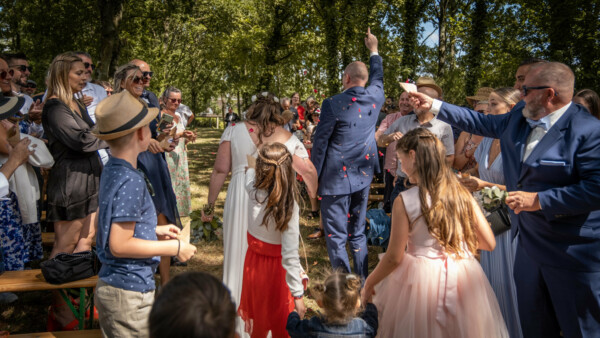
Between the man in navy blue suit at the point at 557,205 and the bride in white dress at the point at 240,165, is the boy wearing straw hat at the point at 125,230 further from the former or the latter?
the man in navy blue suit at the point at 557,205

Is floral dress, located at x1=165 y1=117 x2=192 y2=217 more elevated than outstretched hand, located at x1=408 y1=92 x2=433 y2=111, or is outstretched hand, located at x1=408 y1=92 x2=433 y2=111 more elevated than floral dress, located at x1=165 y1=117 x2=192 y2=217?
outstretched hand, located at x1=408 y1=92 x2=433 y2=111

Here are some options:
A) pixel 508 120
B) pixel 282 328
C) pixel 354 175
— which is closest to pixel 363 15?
pixel 354 175

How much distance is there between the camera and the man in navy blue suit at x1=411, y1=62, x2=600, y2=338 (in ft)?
7.97

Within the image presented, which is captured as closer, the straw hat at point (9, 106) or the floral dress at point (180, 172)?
the straw hat at point (9, 106)

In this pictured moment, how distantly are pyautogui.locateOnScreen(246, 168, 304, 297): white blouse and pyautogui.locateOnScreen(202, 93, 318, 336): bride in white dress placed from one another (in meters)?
0.50

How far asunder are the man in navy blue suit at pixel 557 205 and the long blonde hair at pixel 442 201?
29 cm

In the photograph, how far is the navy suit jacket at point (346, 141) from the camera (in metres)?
4.49

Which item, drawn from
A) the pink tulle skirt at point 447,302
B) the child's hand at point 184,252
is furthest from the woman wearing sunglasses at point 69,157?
the pink tulle skirt at point 447,302

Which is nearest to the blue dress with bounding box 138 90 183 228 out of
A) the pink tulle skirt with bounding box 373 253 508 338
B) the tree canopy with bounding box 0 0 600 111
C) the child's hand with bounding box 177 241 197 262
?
the child's hand with bounding box 177 241 197 262

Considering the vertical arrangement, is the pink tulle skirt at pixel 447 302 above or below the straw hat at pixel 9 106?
below

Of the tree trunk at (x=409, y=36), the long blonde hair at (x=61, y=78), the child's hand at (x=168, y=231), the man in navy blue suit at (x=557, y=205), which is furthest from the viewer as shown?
the tree trunk at (x=409, y=36)

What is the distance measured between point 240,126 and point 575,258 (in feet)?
9.00

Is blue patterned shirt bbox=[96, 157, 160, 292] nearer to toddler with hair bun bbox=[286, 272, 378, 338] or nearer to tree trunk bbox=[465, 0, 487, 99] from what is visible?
toddler with hair bun bbox=[286, 272, 378, 338]

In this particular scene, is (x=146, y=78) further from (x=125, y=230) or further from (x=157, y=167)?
(x=125, y=230)
